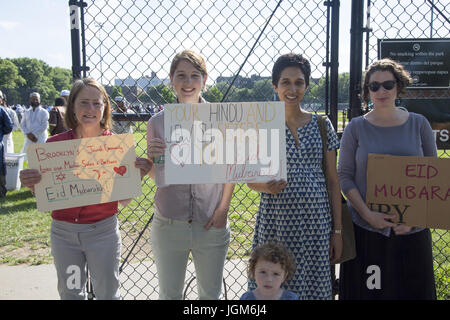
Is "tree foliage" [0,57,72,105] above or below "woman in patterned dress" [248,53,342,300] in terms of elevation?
above

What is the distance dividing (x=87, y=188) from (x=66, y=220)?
0.21 metres

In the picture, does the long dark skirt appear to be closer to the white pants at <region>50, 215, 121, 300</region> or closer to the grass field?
the grass field

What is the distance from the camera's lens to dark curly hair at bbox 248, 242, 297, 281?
2084 millimetres

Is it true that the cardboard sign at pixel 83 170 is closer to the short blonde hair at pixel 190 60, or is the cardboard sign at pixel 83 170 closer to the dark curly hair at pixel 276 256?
the short blonde hair at pixel 190 60

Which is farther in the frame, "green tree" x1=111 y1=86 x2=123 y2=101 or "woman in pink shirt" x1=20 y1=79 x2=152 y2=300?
"green tree" x1=111 y1=86 x2=123 y2=101

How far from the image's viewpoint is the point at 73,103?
Answer: 2.22 meters

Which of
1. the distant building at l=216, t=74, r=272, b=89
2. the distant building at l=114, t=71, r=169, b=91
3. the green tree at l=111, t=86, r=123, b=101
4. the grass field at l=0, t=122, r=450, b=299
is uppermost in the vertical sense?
the distant building at l=216, t=74, r=272, b=89

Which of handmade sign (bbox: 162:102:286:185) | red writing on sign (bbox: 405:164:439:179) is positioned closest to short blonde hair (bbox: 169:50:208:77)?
handmade sign (bbox: 162:102:286:185)

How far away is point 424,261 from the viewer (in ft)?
7.92

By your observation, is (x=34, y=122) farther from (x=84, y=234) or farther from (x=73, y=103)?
(x=84, y=234)

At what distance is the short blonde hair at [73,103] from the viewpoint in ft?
7.24

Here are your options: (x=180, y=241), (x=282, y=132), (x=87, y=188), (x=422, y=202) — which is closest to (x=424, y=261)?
(x=422, y=202)

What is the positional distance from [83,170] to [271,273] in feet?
3.85

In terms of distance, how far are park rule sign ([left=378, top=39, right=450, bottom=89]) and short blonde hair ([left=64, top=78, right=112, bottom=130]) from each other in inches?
77.0
